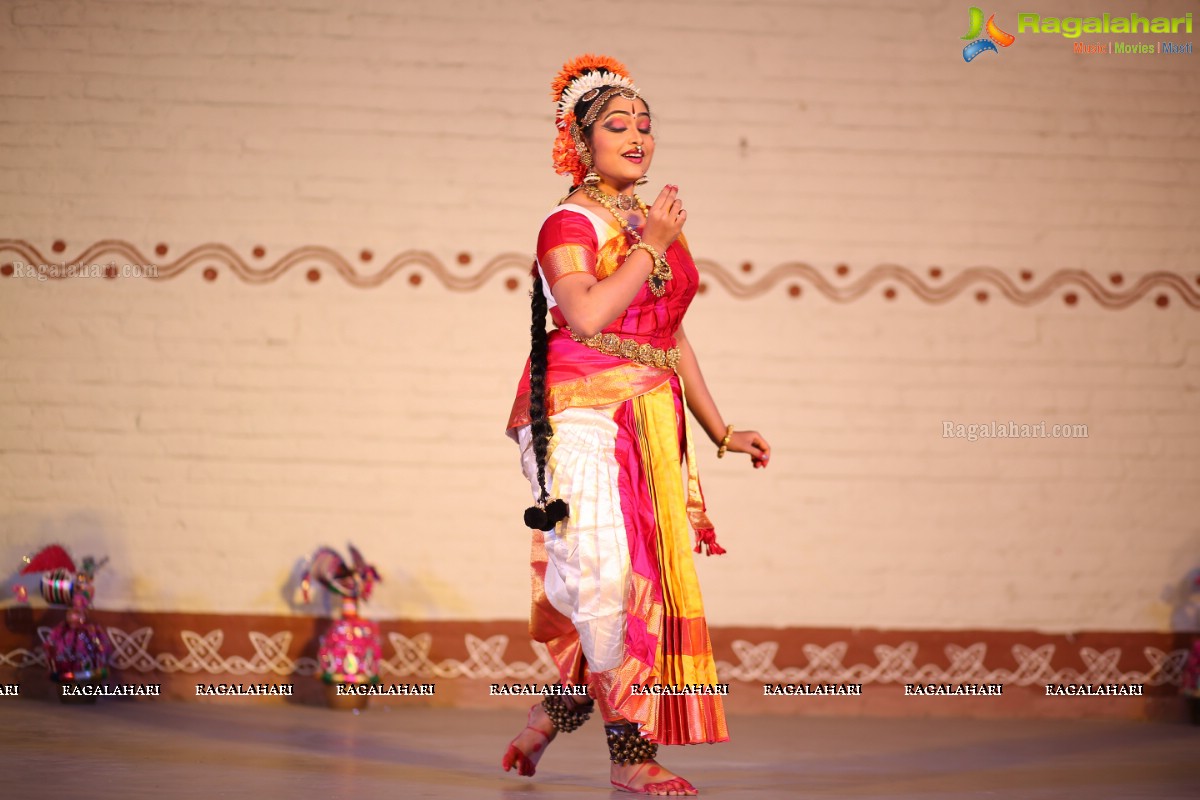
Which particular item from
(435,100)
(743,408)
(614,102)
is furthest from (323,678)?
(614,102)

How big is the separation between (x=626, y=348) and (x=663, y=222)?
0.34m

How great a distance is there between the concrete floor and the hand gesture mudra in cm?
121

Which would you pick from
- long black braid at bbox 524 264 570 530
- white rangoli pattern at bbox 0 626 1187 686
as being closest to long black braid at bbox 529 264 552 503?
long black braid at bbox 524 264 570 530

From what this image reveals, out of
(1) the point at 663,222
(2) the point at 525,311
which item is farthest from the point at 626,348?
(2) the point at 525,311

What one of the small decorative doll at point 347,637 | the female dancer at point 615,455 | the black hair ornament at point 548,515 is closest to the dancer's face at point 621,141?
the female dancer at point 615,455

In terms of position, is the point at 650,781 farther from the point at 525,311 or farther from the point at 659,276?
the point at 525,311

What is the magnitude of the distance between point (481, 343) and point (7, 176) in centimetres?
180

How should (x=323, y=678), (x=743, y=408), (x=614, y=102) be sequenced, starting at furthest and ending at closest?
(x=743, y=408)
(x=323, y=678)
(x=614, y=102)

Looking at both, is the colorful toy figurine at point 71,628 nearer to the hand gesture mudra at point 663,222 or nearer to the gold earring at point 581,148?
the gold earring at point 581,148

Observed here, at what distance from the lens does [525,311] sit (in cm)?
518

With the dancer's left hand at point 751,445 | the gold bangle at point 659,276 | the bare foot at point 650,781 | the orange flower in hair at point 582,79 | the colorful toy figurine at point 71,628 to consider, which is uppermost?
the orange flower in hair at point 582,79

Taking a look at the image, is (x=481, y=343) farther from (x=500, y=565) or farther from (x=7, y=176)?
(x=7, y=176)

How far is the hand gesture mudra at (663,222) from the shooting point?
2982 mm

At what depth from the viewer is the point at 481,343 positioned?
515 centimetres
